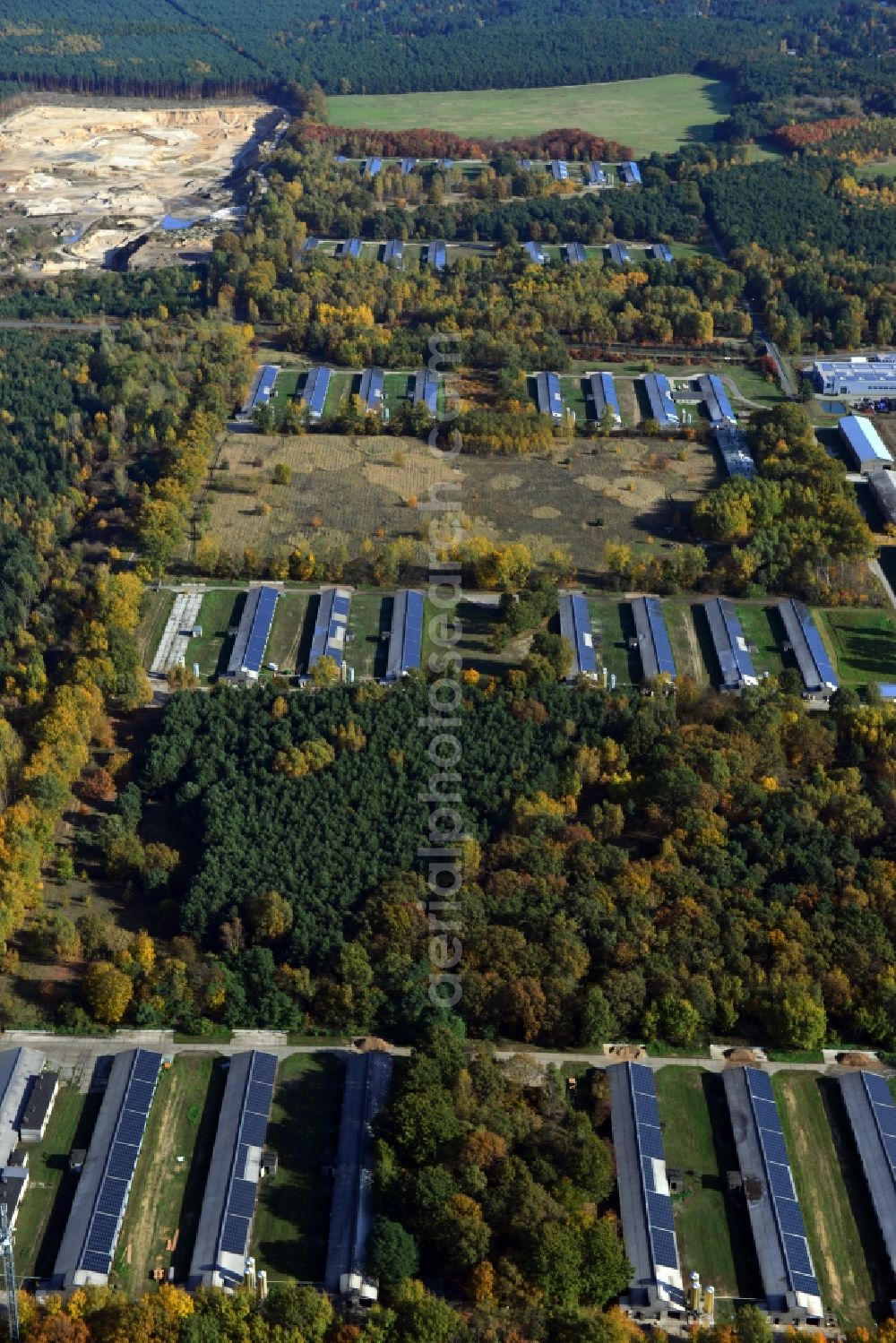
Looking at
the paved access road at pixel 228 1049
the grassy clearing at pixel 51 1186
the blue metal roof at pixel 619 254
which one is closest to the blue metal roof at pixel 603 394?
the blue metal roof at pixel 619 254

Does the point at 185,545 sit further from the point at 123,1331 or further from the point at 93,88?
the point at 93,88

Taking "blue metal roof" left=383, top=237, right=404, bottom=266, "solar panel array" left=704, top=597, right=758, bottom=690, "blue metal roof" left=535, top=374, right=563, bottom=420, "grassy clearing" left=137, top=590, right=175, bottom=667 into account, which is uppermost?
"blue metal roof" left=383, top=237, right=404, bottom=266

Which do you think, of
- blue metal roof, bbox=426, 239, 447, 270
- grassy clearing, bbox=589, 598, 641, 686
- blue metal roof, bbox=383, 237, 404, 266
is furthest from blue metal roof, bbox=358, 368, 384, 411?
grassy clearing, bbox=589, 598, 641, 686

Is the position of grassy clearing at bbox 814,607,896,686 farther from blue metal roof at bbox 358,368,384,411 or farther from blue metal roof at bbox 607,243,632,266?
blue metal roof at bbox 607,243,632,266

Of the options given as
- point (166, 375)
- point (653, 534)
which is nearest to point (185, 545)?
point (166, 375)

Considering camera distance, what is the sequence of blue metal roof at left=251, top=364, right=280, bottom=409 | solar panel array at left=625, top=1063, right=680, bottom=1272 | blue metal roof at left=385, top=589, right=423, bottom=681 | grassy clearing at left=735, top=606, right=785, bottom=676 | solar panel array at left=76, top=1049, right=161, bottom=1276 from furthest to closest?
blue metal roof at left=251, top=364, right=280, bottom=409
grassy clearing at left=735, top=606, right=785, bottom=676
blue metal roof at left=385, top=589, right=423, bottom=681
solar panel array at left=625, top=1063, right=680, bottom=1272
solar panel array at left=76, top=1049, right=161, bottom=1276

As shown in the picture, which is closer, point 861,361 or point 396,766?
point 396,766

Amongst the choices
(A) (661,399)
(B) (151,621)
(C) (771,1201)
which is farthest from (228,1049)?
(A) (661,399)
